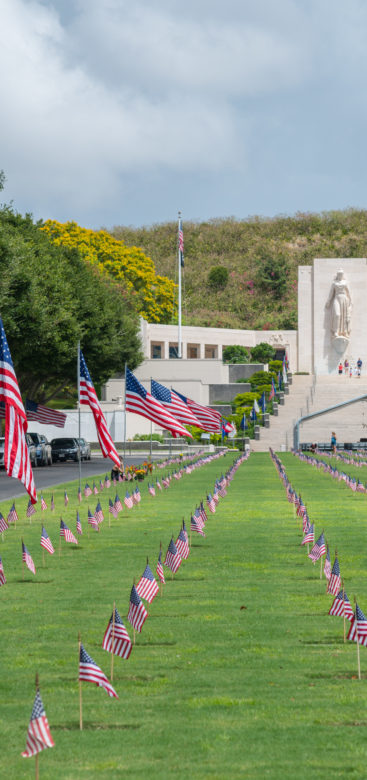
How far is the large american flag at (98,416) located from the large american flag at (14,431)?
736 centimetres

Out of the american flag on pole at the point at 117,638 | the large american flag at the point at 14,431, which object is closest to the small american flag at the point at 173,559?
the large american flag at the point at 14,431

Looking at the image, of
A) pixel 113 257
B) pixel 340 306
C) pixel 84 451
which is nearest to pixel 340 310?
pixel 340 306

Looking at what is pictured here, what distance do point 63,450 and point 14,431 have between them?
4300 cm

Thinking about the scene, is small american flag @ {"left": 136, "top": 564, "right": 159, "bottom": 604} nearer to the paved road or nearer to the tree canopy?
the paved road

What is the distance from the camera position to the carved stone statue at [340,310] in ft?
286

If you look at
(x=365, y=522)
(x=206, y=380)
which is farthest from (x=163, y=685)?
(x=206, y=380)

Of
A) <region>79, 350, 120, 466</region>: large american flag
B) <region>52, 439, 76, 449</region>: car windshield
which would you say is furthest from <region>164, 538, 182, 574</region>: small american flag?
<region>52, 439, 76, 449</region>: car windshield

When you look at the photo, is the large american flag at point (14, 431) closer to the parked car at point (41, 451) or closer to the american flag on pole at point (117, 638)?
the american flag on pole at point (117, 638)

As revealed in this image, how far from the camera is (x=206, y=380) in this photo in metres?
85.7

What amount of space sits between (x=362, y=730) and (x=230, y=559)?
8864mm

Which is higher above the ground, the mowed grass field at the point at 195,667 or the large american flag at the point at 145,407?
the large american flag at the point at 145,407

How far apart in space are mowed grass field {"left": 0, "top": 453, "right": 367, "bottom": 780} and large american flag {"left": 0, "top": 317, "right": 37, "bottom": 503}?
1408mm

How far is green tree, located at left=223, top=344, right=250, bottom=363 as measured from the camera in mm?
94250

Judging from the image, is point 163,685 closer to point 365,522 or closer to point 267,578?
point 267,578
